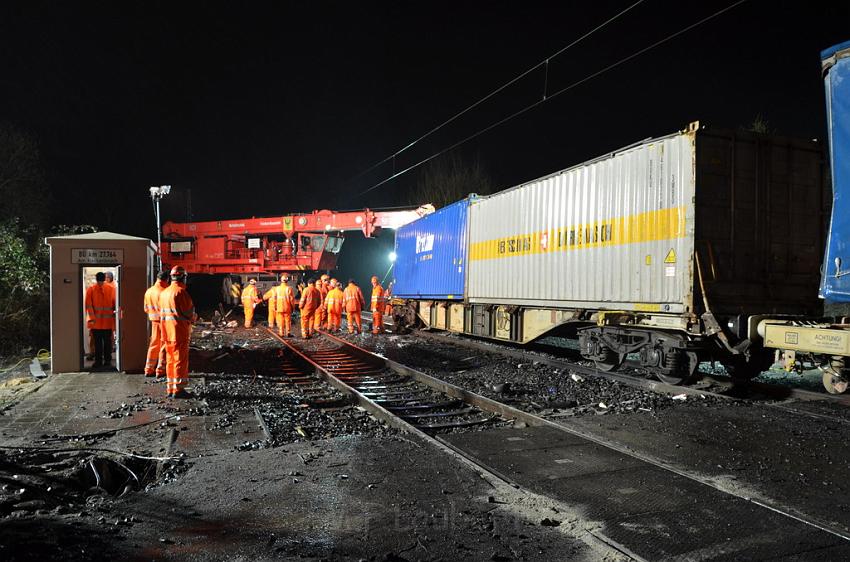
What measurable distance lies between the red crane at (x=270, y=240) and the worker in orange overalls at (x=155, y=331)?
12.7 m

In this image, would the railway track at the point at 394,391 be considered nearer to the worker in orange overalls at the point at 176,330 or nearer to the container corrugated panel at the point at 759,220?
the worker in orange overalls at the point at 176,330

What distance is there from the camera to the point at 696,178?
7355 mm

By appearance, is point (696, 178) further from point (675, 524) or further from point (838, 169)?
point (675, 524)

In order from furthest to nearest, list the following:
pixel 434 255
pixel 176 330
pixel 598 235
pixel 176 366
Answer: pixel 434 255 → pixel 598 235 → pixel 176 330 → pixel 176 366

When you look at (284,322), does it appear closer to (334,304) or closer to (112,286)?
(334,304)

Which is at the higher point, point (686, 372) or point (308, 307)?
point (308, 307)

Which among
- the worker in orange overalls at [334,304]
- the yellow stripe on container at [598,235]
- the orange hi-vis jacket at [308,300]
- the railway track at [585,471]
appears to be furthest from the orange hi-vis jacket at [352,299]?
the railway track at [585,471]

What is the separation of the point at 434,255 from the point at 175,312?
32.3 feet

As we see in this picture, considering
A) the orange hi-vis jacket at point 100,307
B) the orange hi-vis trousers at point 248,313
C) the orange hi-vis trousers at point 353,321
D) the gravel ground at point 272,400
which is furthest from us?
the orange hi-vis trousers at point 248,313

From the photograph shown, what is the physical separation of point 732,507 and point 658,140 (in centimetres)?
569

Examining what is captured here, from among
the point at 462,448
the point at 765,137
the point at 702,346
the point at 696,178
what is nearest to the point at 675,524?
the point at 462,448

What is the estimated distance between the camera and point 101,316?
8742 millimetres

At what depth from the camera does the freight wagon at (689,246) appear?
291 inches

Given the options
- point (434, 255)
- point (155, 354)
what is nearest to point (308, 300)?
point (434, 255)
